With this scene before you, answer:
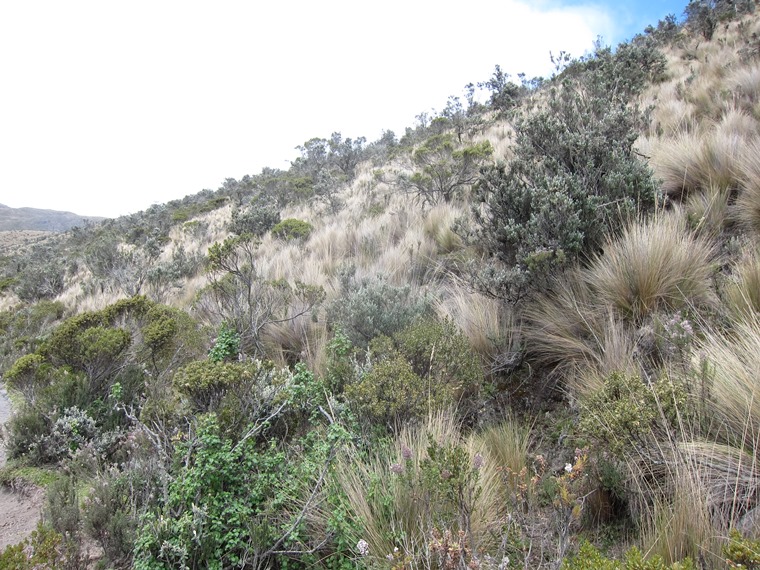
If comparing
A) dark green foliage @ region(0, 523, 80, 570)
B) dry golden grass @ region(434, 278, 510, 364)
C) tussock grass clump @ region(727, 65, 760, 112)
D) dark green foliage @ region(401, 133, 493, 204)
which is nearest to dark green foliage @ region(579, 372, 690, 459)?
dry golden grass @ region(434, 278, 510, 364)

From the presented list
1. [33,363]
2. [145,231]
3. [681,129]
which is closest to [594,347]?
[33,363]

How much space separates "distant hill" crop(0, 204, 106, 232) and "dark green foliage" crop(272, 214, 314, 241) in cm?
8693

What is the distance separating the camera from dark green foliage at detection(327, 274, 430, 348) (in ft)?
13.2

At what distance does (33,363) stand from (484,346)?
4295 millimetres

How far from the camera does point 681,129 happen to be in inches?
257

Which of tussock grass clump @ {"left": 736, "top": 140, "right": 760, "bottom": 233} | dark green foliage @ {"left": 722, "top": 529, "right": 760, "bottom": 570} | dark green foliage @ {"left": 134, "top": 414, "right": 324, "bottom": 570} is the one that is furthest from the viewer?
tussock grass clump @ {"left": 736, "top": 140, "right": 760, "bottom": 233}

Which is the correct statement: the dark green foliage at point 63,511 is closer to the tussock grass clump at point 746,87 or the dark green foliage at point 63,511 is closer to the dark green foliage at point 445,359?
the dark green foliage at point 445,359

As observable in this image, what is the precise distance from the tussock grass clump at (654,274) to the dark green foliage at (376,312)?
66.0 inches

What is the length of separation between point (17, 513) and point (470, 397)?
360cm

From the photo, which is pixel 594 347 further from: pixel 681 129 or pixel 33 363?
pixel 681 129

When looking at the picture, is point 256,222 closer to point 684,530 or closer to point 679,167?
point 679,167

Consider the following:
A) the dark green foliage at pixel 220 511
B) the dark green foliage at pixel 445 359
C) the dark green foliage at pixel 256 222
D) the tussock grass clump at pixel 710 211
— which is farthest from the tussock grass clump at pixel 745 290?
the dark green foliage at pixel 256 222

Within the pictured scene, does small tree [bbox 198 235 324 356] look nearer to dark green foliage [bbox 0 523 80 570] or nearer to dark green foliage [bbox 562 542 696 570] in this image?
dark green foliage [bbox 0 523 80 570]

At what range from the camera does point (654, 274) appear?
3.02 m
